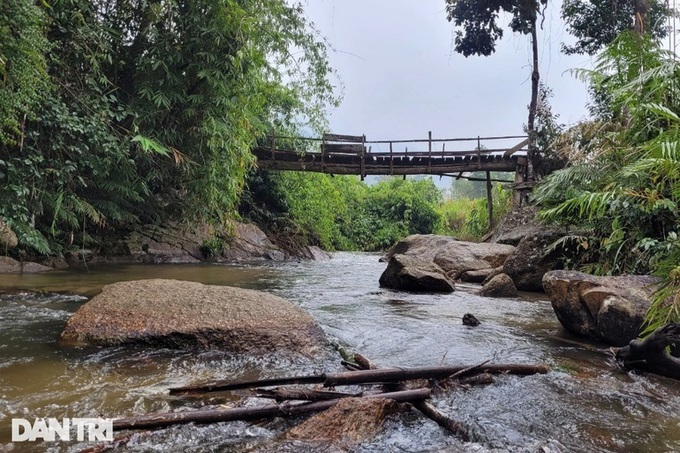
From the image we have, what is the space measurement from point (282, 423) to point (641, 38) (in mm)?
5150

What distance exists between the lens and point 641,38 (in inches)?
183

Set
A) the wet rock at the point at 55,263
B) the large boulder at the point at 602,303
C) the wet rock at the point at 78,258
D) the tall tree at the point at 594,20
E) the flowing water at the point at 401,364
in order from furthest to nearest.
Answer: the tall tree at the point at 594,20, the wet rock at the point at 78,258, the wet rock at the point at 55,263, the large boulder at the point at 602,303, the flowing water at the point at 401,364

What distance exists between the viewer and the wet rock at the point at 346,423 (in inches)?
70.5

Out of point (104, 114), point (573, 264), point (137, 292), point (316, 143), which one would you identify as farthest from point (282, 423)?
point (316, 143)

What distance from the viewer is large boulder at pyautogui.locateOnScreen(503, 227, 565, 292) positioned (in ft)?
22.2

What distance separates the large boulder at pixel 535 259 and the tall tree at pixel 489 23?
727 centimetres

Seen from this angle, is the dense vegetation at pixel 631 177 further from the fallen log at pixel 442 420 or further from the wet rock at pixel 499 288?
the fallen log at pixel 442 420

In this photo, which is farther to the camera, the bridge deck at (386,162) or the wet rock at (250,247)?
the bridge deck at (386,162)

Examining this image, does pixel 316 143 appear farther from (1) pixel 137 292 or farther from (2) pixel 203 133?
(1) pixel 137 292

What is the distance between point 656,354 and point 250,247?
10.5 meters

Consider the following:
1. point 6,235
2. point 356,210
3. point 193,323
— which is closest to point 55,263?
point 6,235

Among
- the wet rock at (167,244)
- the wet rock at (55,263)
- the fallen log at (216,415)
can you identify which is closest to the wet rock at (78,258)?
the wet rock at (55,263)

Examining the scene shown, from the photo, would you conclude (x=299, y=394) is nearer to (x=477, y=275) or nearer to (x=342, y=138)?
(x=477, y=275)

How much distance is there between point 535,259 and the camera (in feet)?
22.7
